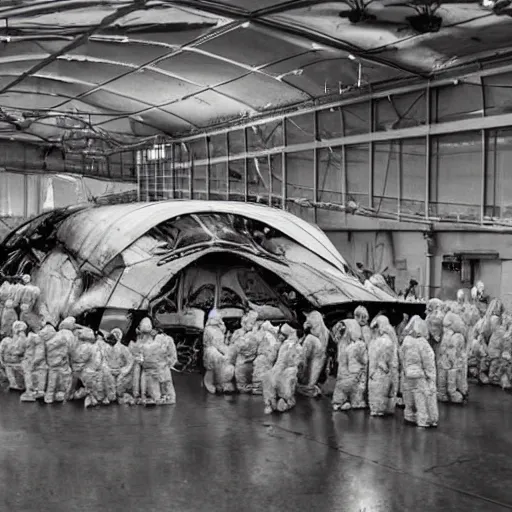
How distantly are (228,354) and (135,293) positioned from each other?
8.44 ft

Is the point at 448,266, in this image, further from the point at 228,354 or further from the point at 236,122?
the point at 236,122

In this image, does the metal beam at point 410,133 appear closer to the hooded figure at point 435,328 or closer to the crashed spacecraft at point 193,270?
the crashed spacecraft at point 193,270

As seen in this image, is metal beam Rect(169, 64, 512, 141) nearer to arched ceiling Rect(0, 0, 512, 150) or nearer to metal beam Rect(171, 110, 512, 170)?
arched ceiling Rect(0, 0, 512, 150)

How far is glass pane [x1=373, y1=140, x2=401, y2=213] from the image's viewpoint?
21.7 m

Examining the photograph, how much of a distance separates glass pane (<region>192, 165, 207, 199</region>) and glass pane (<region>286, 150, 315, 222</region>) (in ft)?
19.4

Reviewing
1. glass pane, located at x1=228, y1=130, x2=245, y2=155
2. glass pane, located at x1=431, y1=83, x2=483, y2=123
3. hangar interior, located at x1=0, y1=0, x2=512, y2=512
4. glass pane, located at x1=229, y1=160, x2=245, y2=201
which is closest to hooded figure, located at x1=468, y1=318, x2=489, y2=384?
hangar interior, located at x1=0, y1=0, x2=512, y2=512

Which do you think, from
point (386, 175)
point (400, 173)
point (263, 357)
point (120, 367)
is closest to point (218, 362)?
point (263, 357)

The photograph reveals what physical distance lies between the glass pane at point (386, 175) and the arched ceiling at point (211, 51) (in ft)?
5.86

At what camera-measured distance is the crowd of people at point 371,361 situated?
10953 mm

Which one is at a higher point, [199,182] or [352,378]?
[199,182]

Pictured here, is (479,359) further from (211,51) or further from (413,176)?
(211,51)

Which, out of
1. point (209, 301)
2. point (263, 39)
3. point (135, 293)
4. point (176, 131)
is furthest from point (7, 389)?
point (176, 131)

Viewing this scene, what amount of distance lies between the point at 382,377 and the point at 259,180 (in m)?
17.0

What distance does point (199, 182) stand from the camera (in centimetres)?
3175
